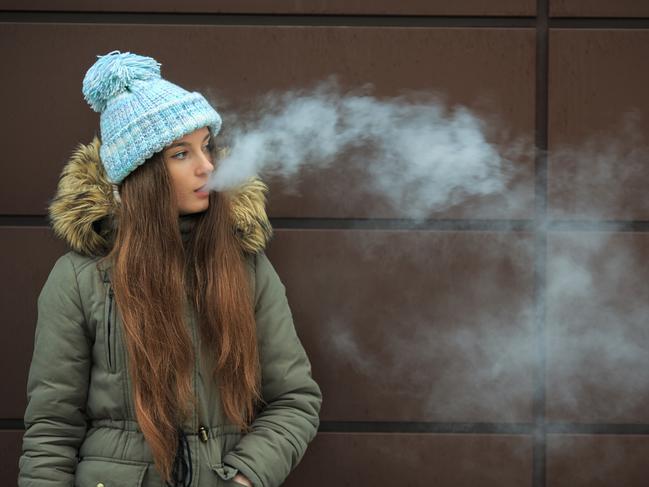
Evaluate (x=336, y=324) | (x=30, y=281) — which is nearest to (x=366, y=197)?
(x=336, y=324)

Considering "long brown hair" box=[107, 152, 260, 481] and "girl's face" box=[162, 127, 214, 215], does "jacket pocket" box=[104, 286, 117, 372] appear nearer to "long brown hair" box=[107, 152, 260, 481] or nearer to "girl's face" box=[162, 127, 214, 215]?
"long brown hair" box=[107, 152, 260, 481]

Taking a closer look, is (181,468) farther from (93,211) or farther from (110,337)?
(93,211)

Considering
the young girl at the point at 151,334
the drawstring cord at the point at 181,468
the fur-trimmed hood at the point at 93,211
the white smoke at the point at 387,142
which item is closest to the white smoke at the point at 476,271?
the white smoke at the point at 387,142

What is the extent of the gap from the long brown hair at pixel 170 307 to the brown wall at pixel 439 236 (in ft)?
2.18

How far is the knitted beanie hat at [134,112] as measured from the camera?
2361 millimetres

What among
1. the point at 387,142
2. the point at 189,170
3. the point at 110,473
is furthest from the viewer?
the point at 387,142

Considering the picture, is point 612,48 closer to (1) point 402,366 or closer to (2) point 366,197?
(2) point 366,197

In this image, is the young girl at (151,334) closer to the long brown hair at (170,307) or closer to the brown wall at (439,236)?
the long brown hair at (170,307)

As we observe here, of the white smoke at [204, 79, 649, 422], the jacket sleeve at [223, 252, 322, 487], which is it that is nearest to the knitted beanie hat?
the jacket sleeve at [223, 252, 322, 487]

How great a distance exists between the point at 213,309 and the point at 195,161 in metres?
0.41

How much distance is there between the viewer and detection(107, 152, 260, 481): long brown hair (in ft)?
7.68

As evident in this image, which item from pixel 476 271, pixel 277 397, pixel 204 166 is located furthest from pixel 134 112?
pixel 476 271

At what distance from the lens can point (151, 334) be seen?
92.4 inches

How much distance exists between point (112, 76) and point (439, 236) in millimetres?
1296
